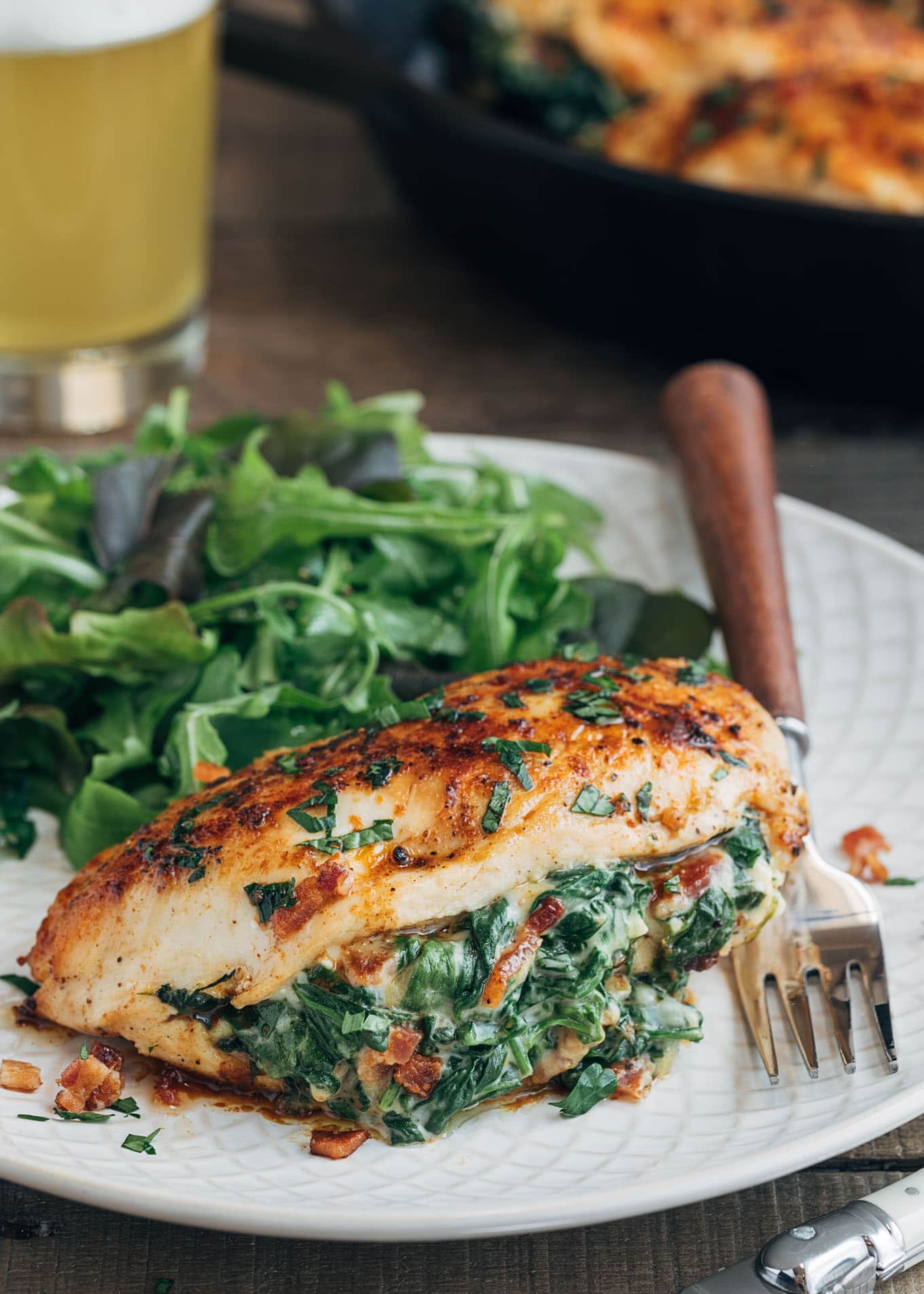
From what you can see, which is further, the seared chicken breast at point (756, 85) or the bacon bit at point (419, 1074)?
the seared chicken breast at point (756, 85)

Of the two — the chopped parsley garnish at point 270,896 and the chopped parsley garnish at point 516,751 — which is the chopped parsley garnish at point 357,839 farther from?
the chopped parsley garnish at point 516,751

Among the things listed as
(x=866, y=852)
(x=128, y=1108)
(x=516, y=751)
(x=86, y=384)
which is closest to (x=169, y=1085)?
(x=128, y=1108)

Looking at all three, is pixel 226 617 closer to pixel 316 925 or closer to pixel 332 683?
pixel 332 683

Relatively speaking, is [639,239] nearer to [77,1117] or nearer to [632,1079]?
[632,1079]

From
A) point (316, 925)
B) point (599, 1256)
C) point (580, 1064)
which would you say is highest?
point (316, 925)

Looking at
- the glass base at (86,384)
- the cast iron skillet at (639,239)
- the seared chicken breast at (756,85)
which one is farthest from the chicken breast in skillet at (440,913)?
the seared chicken breast at (756,85)

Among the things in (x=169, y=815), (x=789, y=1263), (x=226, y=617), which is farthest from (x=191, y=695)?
(x=789, y=1263)
